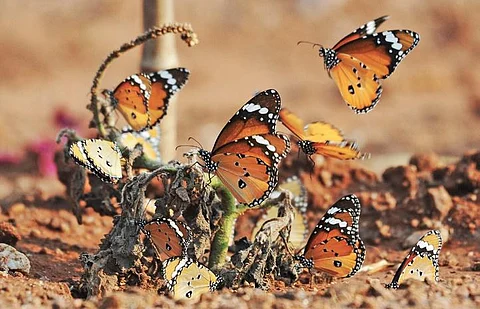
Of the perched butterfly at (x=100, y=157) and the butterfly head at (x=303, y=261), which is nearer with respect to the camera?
the perched butterfly at (x=100, y=157)

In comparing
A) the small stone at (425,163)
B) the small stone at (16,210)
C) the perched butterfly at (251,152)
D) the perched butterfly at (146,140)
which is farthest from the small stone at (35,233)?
the small stone at (425,163)

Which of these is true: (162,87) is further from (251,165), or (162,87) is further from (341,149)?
(341,149)

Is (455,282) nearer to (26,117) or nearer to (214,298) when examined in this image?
(214,298)

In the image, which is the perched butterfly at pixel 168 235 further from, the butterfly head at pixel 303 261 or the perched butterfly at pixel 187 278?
the butterfly head at pixel 303 261

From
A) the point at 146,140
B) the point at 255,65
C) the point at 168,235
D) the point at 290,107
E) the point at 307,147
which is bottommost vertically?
the point at 168,235

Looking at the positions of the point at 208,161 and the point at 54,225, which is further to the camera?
the point at 54,225

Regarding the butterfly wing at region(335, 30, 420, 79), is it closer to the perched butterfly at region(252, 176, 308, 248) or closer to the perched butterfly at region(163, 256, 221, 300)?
the perched butterfly at region(252, 176, 308, 248)

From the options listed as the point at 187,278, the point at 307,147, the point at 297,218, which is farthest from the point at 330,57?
the point at 187,278

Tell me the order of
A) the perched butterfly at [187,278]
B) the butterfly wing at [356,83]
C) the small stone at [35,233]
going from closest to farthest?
the perched butterfly at [187,278] < the butterfly wing at [356,83] < the small stone at [35,233]
